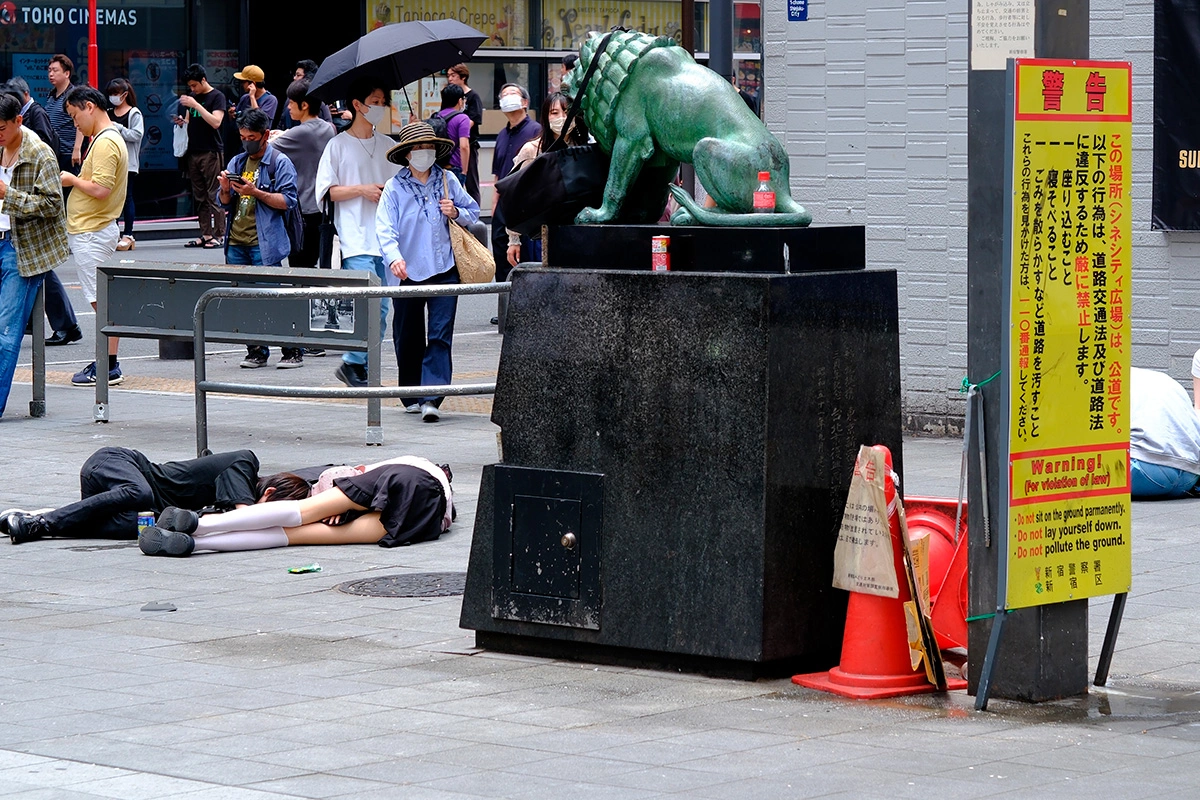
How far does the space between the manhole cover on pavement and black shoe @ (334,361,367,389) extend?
15.7ft

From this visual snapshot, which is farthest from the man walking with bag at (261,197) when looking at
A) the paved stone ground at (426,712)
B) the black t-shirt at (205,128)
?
the black t-shirt at (205,128)

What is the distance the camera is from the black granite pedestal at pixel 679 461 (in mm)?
6309

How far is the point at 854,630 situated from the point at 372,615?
2.08 meters

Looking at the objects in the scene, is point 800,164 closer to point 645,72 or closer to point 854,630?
point 645,72

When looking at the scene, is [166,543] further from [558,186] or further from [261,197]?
[261,197]

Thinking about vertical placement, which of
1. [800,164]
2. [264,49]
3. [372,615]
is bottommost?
[372,615]

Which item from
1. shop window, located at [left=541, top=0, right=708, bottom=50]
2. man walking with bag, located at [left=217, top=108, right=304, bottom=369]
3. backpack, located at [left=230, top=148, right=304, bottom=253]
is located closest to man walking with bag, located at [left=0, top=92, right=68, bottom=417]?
man walking with bag, located at [left=217, top=108, right=304, bottom=369]

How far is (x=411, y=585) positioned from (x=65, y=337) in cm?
952

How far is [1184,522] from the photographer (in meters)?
9.27

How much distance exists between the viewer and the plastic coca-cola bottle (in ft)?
21.9

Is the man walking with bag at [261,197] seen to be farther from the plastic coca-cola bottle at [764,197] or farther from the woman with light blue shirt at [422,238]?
the plastic coca-cola bottle at [764,197]

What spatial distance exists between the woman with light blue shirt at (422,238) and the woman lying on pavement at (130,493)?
328 centimetres

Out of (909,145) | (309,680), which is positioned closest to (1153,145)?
(909,145)

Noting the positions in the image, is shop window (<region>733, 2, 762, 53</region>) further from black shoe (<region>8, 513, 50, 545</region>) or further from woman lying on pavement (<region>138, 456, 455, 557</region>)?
black shoe (<region>8, 513, 50, 545</region>)
